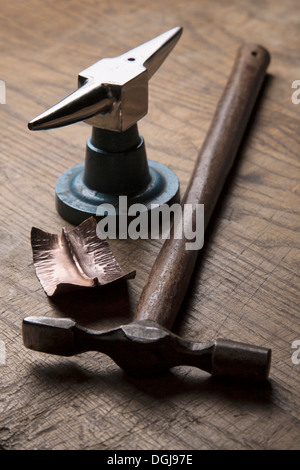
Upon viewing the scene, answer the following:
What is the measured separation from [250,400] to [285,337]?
8 cm

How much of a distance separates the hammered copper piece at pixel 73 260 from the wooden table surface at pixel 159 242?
2 centimetres

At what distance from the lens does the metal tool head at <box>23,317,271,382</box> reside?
1.76 feet

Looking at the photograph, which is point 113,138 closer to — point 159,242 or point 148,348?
point 159,242

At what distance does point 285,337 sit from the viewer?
23.4 inches

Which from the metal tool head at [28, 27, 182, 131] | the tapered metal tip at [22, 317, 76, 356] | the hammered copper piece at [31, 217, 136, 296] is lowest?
the hammered copper piece at [31, 217, 136, 296]

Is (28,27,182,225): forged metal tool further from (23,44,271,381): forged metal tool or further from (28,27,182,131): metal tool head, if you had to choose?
(23,44,271,381): forged metal tool

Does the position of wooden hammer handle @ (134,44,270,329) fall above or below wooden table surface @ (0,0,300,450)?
above

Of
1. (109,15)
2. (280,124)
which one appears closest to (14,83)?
(109,15)

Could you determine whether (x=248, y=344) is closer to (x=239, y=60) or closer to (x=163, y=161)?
(x=163, y=161)

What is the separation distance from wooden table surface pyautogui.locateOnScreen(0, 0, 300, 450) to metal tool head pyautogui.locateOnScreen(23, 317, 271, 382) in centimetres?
2

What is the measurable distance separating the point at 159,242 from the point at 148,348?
207mm

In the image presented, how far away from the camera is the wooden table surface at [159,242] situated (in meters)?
0.52

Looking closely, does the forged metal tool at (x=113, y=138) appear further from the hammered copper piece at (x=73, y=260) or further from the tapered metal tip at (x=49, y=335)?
the tapered metal tip at (x=49, y=335)

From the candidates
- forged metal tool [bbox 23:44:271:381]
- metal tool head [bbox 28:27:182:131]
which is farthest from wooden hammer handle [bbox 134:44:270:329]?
metal tool head [bbox 28:27:182:131]
